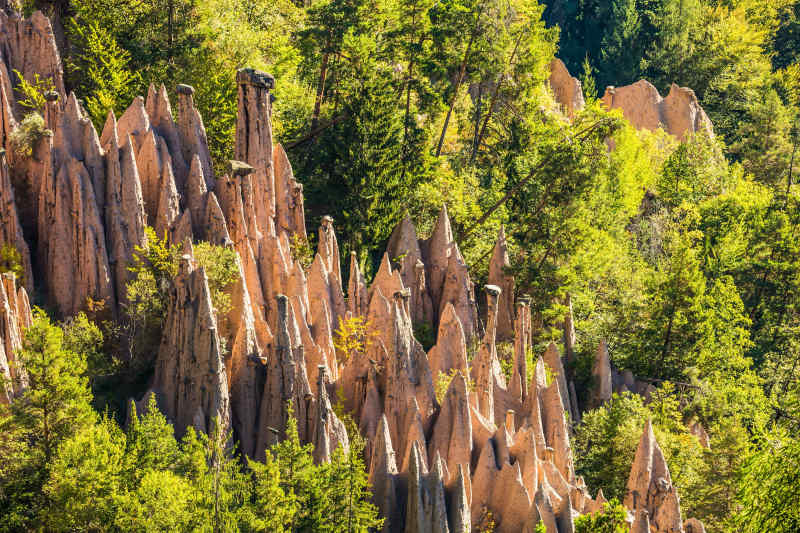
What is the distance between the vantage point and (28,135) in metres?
30.0

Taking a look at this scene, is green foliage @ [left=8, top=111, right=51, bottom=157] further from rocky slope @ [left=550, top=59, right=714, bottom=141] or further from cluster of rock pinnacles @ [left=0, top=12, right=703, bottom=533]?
rocky slope @ [left=550, top=59, right=714, bottom=141]

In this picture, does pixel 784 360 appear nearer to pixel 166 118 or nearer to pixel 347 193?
pixel 347 193

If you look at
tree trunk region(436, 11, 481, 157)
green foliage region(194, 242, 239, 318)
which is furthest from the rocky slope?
green foliage region(194, 242, 239, 318)

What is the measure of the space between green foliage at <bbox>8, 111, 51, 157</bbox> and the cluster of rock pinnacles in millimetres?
251

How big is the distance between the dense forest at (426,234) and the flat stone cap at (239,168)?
3.14 meters

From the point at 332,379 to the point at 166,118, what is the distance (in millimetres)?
12018

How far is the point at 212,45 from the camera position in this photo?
40.9 metres

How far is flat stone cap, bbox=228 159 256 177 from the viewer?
3141 centimetres

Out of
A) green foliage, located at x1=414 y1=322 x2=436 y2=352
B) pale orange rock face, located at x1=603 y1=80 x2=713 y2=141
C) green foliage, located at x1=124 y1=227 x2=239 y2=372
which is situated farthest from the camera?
pale orange rock face, located at x1=603 y1=80 x2=713 y2=141

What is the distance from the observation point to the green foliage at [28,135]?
2983 centimetres

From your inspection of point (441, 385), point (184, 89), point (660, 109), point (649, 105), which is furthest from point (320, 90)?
point (660, 109)

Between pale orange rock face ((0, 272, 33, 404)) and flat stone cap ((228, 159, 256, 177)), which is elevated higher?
flat stone cap ((228, 159, 256, 177))

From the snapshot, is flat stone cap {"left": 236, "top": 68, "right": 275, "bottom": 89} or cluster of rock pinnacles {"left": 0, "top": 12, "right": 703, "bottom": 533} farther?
flat stone cap {"left": 236, "top": 68, "right": 275, "bottom": 89}

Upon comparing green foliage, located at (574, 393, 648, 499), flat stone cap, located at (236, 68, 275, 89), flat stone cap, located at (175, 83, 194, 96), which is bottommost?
green foliage, located at (574, 393, 648, 499)
